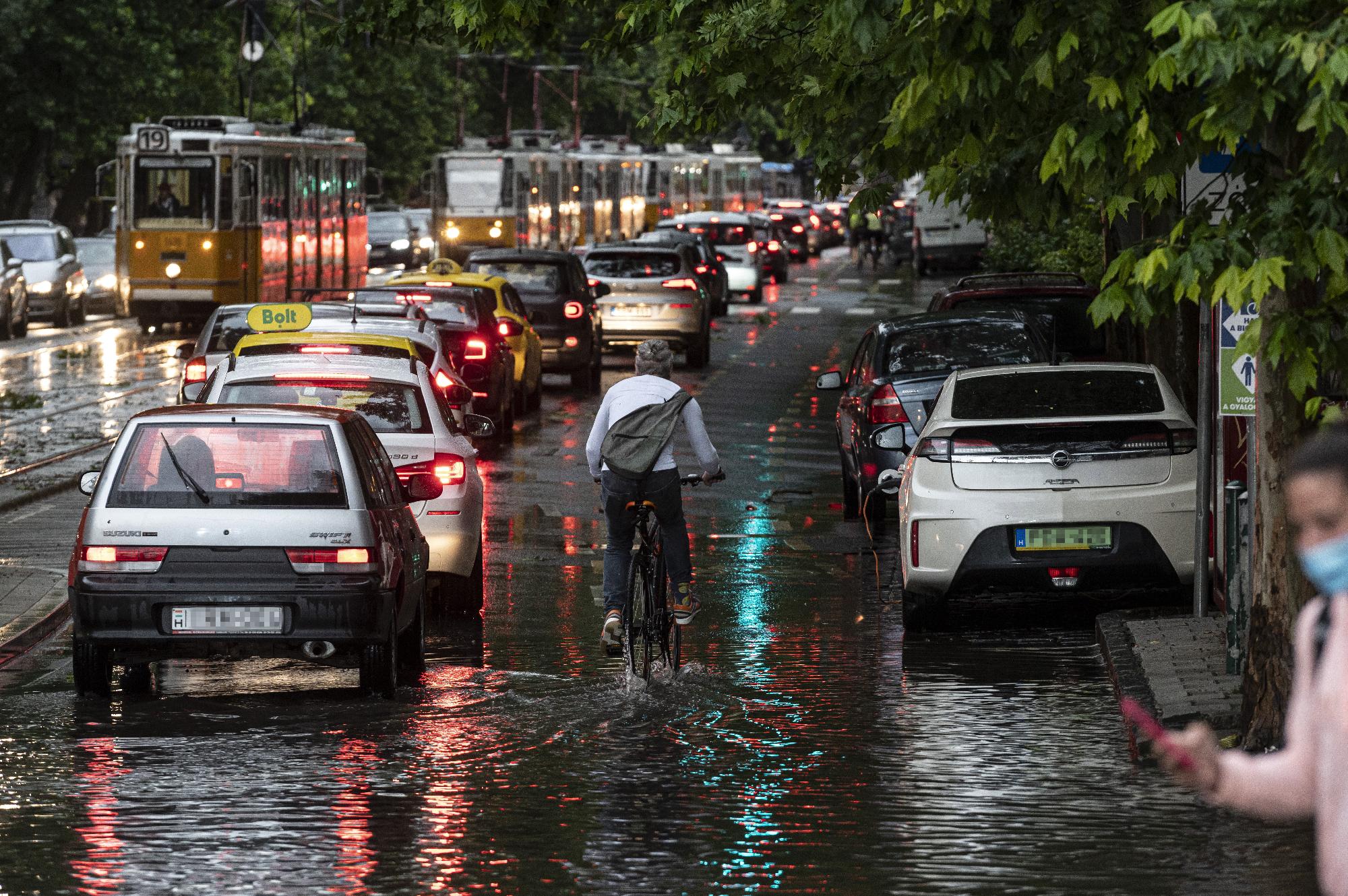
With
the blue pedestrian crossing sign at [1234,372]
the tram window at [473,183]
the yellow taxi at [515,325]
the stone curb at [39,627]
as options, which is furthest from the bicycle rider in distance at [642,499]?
the tram window at [473,183]

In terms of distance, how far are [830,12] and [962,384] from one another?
3940 mm

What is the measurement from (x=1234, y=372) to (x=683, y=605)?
8.72 ft

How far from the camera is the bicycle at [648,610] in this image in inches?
440

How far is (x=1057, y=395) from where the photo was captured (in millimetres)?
13305

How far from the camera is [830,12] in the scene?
389 inches

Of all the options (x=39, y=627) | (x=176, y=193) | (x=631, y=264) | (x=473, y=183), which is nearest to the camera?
(x=39, y=627)

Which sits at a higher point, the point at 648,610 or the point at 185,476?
the point at 185,476

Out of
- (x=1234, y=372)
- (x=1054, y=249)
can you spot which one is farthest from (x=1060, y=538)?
(x=1054, y=249)

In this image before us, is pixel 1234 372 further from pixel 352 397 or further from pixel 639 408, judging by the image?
pixel 352 397

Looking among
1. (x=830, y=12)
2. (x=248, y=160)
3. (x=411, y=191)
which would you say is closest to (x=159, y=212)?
(x=248, y=160)

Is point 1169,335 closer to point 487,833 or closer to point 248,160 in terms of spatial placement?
point 487,833

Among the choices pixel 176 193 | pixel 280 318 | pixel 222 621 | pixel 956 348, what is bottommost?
pixel 222 621

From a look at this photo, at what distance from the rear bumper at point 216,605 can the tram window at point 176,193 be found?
3028 centimetres

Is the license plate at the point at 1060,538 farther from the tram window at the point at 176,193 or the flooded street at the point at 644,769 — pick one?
the tram window at the point at 176,193
